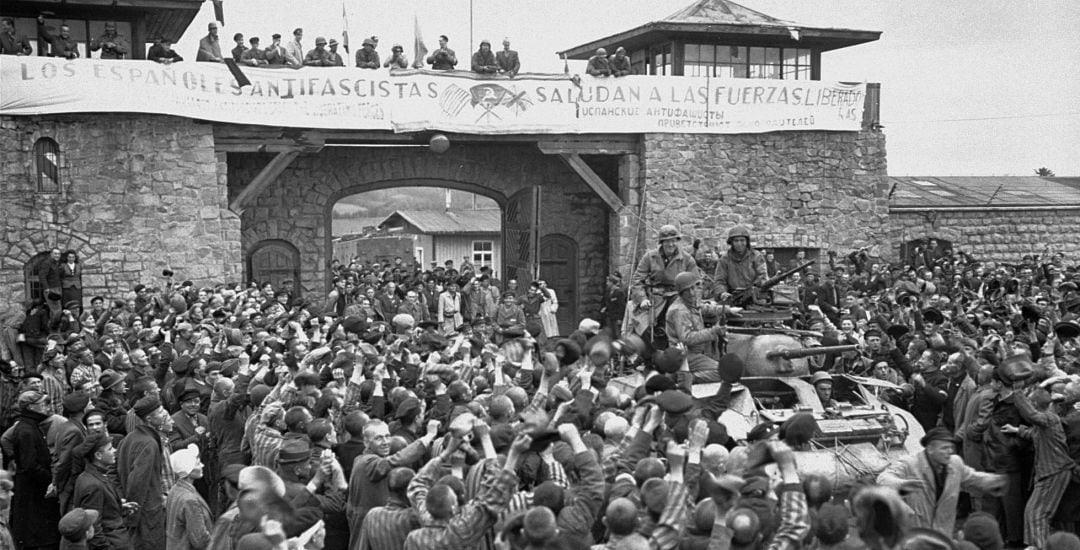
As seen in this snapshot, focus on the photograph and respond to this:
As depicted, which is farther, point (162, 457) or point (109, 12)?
point (109, 12)

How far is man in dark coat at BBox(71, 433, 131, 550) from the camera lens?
8.25m

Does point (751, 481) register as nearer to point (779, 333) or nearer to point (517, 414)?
point (517, 414)

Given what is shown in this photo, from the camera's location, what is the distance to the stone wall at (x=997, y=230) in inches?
1033

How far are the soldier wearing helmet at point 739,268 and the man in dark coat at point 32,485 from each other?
6642mm

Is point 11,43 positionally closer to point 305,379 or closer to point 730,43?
point 305,379

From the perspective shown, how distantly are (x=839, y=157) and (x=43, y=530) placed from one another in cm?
1769

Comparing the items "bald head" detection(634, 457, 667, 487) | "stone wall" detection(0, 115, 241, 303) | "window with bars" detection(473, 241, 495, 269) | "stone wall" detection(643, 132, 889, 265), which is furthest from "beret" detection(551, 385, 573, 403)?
"window with bars" detection(473, 241, 495, 269)

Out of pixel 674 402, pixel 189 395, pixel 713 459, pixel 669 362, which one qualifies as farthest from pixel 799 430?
pixel 189 395

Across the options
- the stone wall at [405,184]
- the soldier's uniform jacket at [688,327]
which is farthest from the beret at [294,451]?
the stone wall at [405,184]

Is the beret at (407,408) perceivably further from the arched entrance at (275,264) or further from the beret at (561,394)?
the arched entrance at (275,264)

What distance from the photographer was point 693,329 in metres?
11.5

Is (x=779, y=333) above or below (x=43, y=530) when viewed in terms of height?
above

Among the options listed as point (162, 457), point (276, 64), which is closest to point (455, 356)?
point (162, 457)

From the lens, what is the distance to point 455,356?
11945 millimetres
